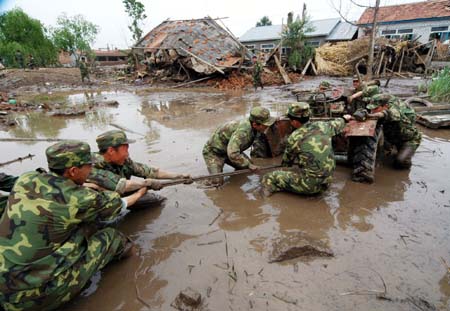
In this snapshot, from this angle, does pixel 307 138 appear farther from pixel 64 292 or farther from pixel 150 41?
→ pixel 150 41

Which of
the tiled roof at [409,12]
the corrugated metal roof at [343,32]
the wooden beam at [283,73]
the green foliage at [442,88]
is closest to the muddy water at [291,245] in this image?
the green foliage at [442,88]

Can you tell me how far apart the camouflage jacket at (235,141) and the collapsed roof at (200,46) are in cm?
1264

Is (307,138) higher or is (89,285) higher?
(307,138)

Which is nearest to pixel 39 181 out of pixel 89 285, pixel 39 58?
pixel 89 285

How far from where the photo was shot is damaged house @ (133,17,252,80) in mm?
16422

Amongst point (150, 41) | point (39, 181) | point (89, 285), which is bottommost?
point (89, 285)

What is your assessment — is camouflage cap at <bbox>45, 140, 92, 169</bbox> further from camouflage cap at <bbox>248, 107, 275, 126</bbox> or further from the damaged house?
the damaged house

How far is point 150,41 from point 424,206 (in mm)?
20150

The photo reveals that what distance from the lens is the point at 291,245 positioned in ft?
8.25

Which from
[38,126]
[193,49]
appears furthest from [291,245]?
[193,49]

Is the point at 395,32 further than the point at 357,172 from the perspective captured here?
Yes

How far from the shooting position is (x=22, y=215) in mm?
1731

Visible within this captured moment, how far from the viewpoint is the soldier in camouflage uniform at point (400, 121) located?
4.00m

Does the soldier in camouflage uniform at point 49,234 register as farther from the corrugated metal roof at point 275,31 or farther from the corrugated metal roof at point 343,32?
the corrugated metal roof at point 343,32
